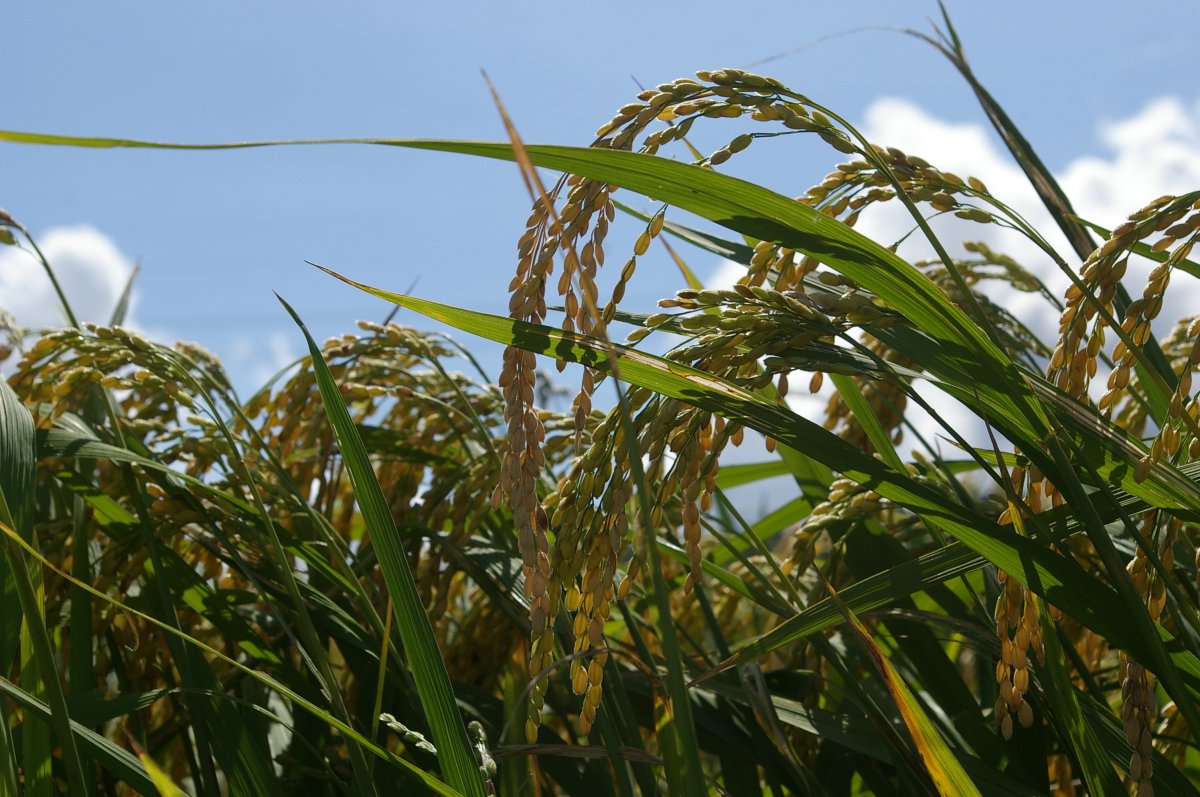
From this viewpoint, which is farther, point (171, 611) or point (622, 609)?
point (622, 609)

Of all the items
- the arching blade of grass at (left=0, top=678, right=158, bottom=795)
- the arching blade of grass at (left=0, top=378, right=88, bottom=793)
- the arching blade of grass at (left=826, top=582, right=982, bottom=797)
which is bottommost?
the arching blade of grass at (left=826, top=582, right=982, bottom=797)

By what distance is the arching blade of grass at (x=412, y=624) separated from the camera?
1032mm

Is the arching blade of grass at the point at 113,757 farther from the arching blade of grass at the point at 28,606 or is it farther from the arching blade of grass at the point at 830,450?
the arching blade of grass at the point at 830,450

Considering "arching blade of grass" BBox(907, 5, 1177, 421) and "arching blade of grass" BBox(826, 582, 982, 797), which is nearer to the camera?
"arching blade of grass" BBox(826, 582, 982, 797)

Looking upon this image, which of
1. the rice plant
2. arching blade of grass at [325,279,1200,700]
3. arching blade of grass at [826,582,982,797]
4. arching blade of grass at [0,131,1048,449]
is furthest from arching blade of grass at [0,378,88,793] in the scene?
arching blade of grass at [826,582,982,797]

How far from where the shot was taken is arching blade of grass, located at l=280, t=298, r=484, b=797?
1.03 meters

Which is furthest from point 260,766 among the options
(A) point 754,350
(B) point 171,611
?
(A) point 754,350

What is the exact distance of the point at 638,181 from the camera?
1013 mm

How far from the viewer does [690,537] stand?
3.60 feet

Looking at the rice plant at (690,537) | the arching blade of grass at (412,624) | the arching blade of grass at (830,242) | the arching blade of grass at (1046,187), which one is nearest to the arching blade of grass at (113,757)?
the rice plant at (690,537)

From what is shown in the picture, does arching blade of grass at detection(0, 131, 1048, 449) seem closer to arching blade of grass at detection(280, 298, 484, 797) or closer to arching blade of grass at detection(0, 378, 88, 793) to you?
arching blade of grass at detection(280, 298, 484, 797)

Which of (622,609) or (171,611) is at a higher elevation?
(171,611)

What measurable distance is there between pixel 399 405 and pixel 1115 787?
1.87m

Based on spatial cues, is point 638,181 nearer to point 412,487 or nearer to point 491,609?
point 491,609
